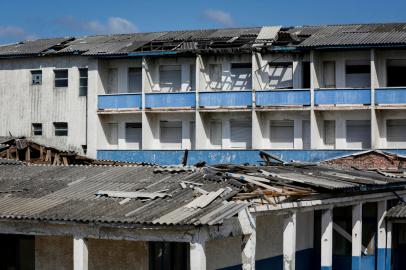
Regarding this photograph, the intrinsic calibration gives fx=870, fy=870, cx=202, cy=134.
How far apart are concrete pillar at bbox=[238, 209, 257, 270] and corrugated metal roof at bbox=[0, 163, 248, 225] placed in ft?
0.88

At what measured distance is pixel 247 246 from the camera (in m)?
17.5

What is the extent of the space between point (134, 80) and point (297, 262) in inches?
770

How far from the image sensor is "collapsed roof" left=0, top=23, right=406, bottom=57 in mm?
38688

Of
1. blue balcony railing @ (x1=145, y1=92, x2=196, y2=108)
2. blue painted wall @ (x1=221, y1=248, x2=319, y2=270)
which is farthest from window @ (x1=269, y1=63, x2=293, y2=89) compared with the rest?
blue painted wall @ (x1=221, y1=248, x2=319, y2=270)

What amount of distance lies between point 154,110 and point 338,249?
15.5 metres

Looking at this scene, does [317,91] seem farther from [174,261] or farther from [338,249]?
[174,261]

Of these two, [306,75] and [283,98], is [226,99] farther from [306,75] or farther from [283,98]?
[306,75]

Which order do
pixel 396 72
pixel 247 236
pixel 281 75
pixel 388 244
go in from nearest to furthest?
pixel 247 236 → pixel 388 244 → pixel 396 72 → pixel 281 75

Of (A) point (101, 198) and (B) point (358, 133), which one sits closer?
(A) point (101, 198)

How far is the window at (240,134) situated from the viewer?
137ft

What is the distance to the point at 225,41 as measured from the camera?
4169cm

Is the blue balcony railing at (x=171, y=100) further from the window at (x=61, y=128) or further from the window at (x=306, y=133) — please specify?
the window at (x=306, y=133)

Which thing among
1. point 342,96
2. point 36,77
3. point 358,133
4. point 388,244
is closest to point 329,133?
point 358,133

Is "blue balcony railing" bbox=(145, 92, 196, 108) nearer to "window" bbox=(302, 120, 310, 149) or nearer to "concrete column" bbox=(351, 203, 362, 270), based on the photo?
"window" bbox=(302, 120, 310, 149)
